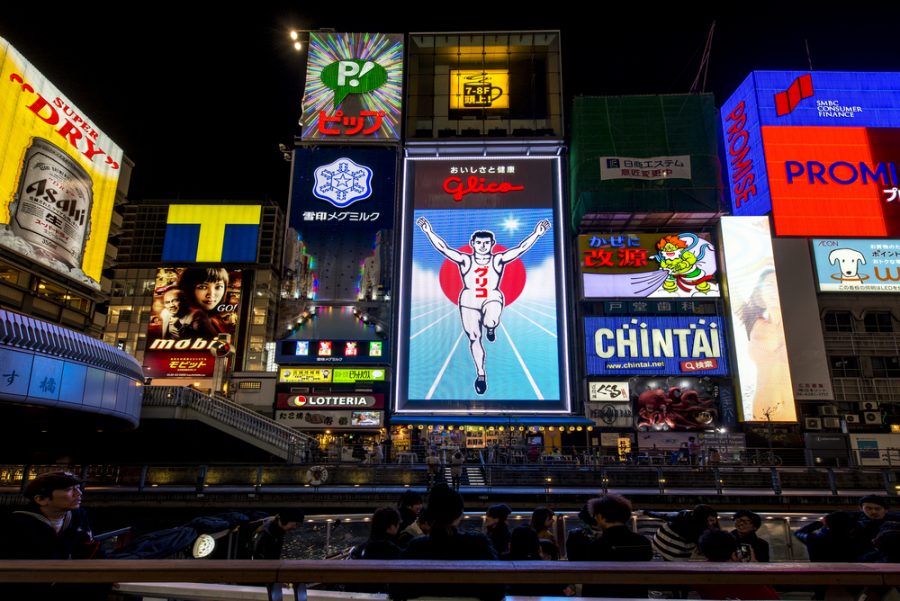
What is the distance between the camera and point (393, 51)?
44.2 metres

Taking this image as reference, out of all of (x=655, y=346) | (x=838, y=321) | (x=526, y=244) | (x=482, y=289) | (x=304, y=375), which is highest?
(x=526, y=244)

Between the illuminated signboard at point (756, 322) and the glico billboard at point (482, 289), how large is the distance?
39.9 feet

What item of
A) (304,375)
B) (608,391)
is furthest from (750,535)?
(304,375)

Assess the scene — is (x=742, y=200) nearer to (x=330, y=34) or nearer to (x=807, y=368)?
(x=807, y=368)

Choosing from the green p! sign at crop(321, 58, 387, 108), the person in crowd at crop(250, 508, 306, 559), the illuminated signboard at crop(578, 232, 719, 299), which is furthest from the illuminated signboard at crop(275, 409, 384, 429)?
the person in crowd at crop(250, 508, 306, 559)

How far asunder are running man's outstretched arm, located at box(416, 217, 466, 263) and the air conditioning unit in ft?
96.4

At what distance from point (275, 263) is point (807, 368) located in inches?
2103

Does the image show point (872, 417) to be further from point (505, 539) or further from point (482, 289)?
point (505, 539)

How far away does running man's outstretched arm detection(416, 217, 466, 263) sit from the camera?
125ft

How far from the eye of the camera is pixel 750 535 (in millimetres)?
5617

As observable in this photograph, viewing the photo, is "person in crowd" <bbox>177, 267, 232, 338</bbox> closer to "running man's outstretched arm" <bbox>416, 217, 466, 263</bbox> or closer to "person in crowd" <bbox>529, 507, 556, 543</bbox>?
"running man's outstretched arm" <bbox>416, 217, 466, 263</bbox>

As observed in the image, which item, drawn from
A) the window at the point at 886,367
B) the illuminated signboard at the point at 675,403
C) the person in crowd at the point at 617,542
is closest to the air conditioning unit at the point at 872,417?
the window at the point at 886,367

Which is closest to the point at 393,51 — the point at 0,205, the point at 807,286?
the point at 0,205

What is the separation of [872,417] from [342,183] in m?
40.4
